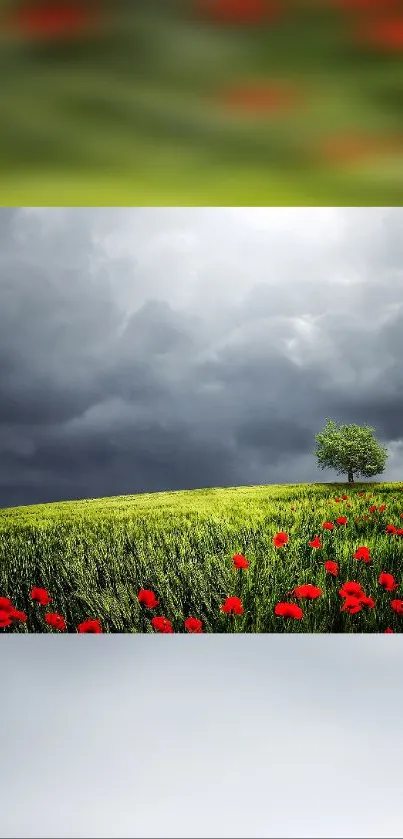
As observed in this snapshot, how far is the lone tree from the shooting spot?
5367mm

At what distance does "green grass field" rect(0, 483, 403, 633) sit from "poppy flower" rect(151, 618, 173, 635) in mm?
60

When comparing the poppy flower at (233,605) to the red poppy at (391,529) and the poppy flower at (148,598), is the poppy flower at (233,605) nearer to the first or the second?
the poppy flower at (148,598)

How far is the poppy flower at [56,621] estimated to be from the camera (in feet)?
16.5

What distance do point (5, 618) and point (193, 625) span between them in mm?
1214

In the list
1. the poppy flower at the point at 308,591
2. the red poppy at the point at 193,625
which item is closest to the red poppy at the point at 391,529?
the poppy flower at the point at 308,591

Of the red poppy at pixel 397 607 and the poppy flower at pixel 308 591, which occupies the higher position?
the poppy flower at pixel 308 591
